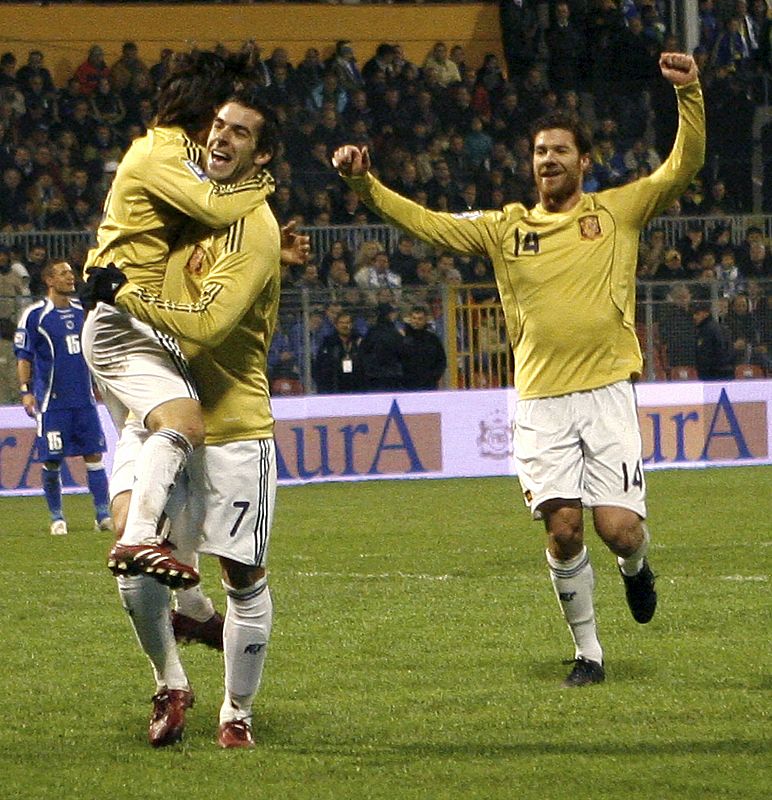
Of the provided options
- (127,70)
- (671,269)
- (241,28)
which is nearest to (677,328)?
(671,269)

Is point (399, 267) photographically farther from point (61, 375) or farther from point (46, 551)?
point (46, 551)

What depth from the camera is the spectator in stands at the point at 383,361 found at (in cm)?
1877

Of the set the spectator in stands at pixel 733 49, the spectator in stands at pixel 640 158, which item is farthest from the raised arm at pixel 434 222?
the spectator in stands at pixel 733 49

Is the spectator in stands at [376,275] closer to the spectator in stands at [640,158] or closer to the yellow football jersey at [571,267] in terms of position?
the spectator in stands at [640,158]

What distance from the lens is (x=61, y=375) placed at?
45.6ft

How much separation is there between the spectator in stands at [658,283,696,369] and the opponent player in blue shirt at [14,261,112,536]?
26.0ft

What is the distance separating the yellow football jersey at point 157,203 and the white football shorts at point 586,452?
1.86 metres

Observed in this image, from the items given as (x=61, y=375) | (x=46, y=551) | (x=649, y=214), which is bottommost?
(x=46, y=551)

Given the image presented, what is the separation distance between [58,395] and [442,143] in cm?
1055

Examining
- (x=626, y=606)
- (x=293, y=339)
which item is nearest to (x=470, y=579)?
(x=626, y=606)

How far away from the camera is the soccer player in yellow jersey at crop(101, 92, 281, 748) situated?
18.5ft

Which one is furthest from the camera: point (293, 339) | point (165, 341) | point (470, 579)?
point (293, 339)

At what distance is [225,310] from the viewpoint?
5520 millimetres

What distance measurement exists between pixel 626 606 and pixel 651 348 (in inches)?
425
